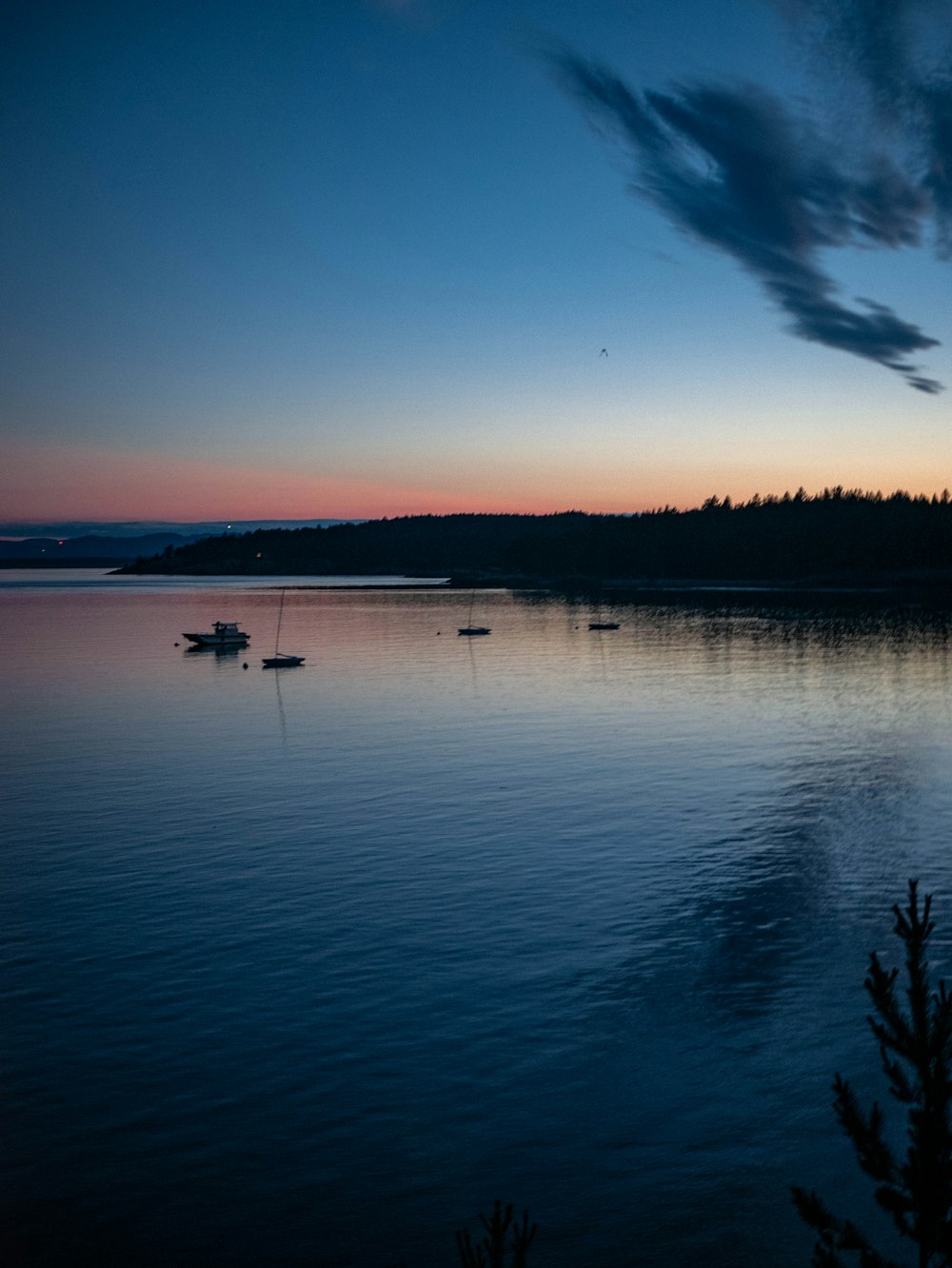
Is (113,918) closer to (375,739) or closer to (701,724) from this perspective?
(375,739)

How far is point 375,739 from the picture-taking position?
43.8m

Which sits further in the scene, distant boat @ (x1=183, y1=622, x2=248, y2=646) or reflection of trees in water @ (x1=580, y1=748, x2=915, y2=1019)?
distant boat @ (x1=183, y1=622, x2=248, y2=646)

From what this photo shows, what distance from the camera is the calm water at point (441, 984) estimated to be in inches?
434

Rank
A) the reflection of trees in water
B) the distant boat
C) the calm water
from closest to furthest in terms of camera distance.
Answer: the calm water < the reflection of trees in water < the distant boat

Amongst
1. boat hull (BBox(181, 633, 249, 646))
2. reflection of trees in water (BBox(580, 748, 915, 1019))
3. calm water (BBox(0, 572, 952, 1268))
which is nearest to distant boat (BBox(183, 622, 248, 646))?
boat hull (BBox(181, 633, 249, 646))

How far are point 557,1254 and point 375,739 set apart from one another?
3403 centimetres

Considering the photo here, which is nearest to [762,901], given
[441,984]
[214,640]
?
[441,984]

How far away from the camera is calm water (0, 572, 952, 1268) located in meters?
11.0

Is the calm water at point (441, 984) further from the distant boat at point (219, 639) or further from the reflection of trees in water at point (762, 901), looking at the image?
the distant boat at point (219, 639)

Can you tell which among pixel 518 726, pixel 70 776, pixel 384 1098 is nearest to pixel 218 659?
pixel 518 726

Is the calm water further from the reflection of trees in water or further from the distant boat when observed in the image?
the distant boat

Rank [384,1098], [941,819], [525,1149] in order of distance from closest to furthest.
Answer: [525,1149] < [384,1098] < [941,819]

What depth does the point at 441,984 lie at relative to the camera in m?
16.5

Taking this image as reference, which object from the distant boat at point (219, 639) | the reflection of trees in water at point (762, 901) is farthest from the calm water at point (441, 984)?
the distant boat at point (219, 639)
